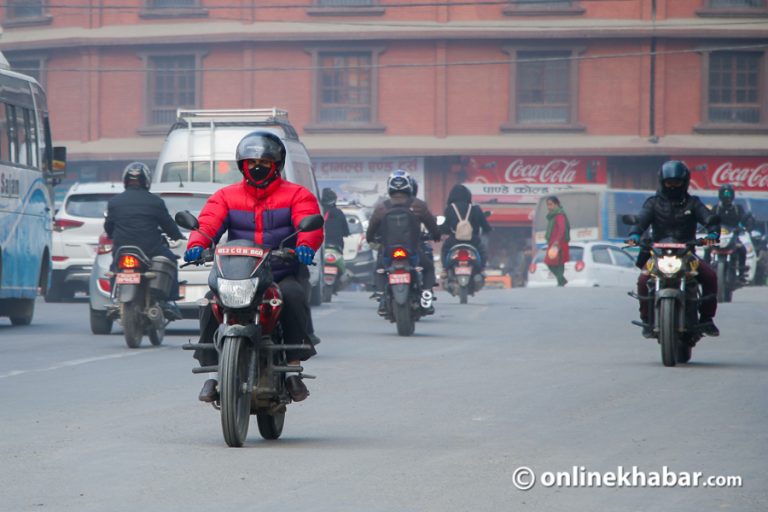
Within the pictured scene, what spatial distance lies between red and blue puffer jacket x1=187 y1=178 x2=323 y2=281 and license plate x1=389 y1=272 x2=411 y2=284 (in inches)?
350

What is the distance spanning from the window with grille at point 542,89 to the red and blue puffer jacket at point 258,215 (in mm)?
39548

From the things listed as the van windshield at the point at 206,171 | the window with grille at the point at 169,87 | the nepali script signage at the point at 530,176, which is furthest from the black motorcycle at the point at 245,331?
the window with grille at the point at 169,87

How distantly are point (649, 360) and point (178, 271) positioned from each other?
16.7 ft

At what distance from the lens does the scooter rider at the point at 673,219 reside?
14.4m

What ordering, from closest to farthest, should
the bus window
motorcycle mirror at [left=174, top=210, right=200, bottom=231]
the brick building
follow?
1. motorcycle mirror at [left=174, top=210, right=200, bottom=231]
2. the bus window
3. the brick building

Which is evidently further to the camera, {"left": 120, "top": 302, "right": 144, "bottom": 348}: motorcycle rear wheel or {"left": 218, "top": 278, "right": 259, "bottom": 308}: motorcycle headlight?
{"left": 120, "top": 302, "right": 144, "bottom": 348}: motorcycle rear wheel

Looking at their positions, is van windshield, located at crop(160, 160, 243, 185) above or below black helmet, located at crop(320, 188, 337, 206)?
above

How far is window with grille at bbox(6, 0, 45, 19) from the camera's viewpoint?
4994 cm

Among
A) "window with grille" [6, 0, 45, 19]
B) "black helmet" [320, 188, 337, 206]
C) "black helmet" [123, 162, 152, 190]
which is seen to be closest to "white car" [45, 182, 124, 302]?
"black helmet" [320, 188, 337, 206]

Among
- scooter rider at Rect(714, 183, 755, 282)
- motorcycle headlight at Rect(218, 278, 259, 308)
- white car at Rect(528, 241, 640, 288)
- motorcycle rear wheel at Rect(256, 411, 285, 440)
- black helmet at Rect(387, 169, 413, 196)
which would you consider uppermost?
black helmet at Rect(387, 169, 413, 196)

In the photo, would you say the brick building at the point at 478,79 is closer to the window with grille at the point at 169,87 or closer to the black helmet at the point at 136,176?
the window with grille at the point at 169,87

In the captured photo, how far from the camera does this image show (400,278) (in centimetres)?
1797

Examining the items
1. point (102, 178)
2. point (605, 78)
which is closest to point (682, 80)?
point (605, 78)

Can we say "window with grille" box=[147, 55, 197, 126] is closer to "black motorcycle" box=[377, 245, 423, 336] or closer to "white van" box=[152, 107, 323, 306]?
"white van" box=[152, 107, 323, 306]
